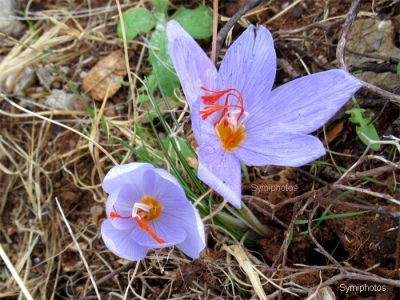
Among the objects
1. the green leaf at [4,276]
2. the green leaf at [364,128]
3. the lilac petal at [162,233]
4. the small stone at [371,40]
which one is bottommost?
the green leaf at [4,276]

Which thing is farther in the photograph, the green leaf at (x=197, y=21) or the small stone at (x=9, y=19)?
the small stone at (x=9, y=19)

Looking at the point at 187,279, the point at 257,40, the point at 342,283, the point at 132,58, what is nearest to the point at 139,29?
the point at 132,58

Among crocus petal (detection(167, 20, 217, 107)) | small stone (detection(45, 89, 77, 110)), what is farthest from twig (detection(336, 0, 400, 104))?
small stone (detection(45, 89, 77, 110))

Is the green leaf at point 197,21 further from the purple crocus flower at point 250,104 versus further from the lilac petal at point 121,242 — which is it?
the lilac petal at point 121,242

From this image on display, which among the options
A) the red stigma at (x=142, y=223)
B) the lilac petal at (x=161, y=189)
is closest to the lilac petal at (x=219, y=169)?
the lilac petal at (x=161, y=189)

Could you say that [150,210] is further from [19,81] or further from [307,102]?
[19,81]

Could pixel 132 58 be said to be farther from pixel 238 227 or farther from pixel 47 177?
pixel 238 227

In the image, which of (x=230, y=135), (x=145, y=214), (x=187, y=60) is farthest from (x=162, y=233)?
(x=187, y=60)

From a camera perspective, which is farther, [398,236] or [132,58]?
[132,58]
